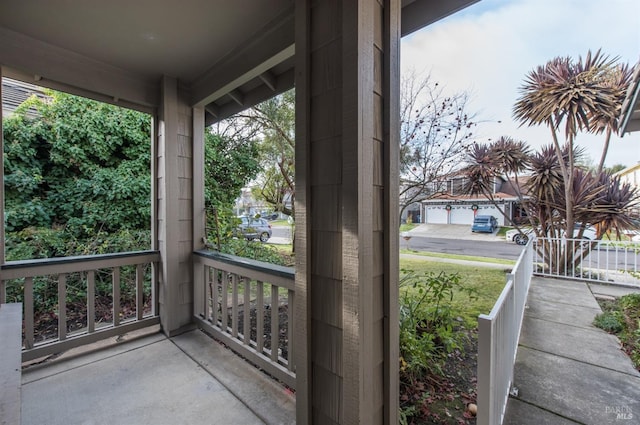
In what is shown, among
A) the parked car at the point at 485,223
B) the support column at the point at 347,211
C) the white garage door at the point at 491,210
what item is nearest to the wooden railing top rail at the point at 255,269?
the support column at the point at 347,211

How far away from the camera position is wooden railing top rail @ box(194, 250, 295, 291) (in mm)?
1850

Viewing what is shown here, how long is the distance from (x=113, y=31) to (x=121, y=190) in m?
2.40

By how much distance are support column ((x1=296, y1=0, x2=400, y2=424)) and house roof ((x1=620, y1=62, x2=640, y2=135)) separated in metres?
2.82

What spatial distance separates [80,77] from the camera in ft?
7.37

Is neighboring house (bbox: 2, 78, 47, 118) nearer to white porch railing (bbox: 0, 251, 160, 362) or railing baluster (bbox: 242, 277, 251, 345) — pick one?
white porch railing (bbox: 0, 251, 160, 362)

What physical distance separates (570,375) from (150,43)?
4195 millimetres

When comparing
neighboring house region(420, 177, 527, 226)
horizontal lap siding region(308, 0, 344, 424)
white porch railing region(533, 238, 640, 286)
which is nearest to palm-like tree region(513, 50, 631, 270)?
white porch railing region(533, 238, 640, 286)

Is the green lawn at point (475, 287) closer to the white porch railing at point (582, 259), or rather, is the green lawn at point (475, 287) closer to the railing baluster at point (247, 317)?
the white porch railing at point (582, 259)

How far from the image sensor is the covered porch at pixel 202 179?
118cm

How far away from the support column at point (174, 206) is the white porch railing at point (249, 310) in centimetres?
13

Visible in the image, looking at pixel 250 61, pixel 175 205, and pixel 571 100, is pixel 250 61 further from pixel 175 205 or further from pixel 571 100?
pixel 571 100

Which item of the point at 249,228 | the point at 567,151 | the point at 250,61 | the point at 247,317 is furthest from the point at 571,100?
the point at 247,317

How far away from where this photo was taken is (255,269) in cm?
212

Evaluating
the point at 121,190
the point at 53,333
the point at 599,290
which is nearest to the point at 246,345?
the point at 53,333
